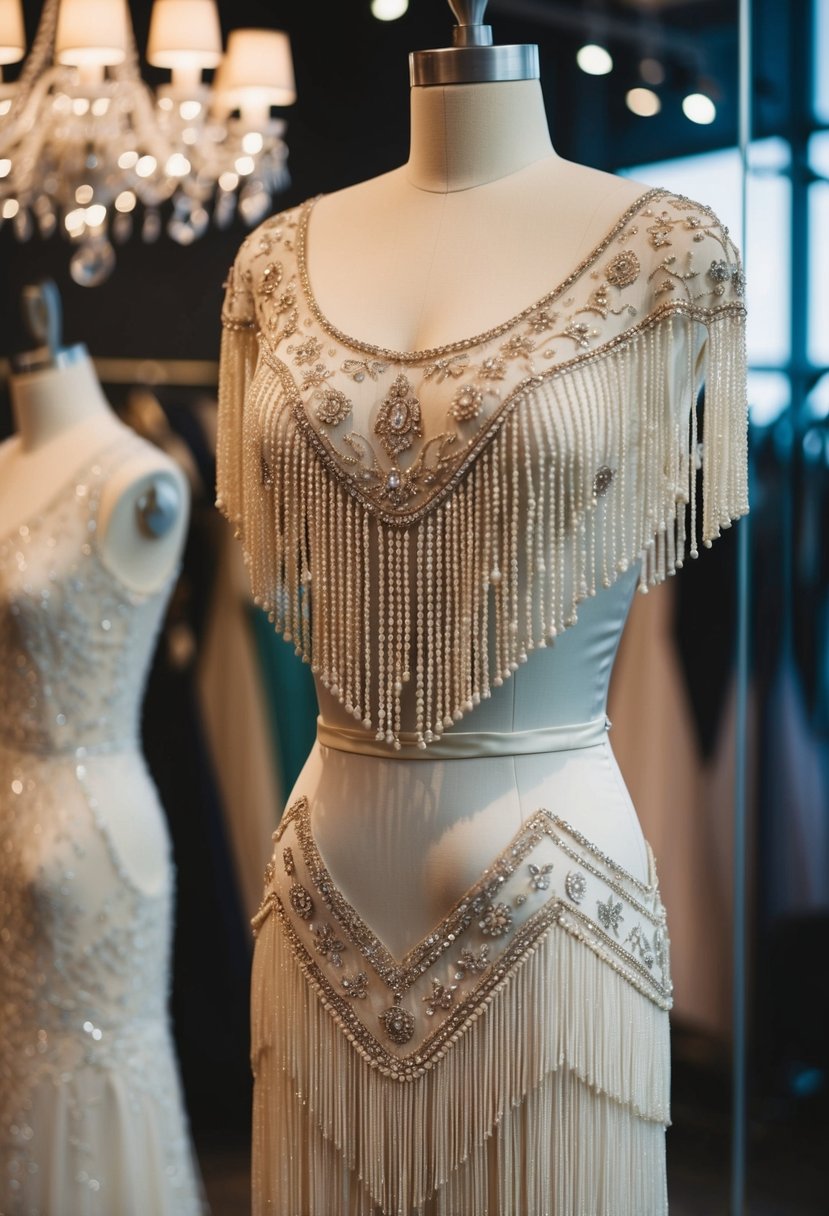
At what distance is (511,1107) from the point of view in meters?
1.16

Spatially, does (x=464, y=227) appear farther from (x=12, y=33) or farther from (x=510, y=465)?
(x=12, y=33)

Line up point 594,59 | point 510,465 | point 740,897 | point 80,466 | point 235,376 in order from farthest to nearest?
point 740,897 → point 594,59 → point 80,466 → point 235,376 → point 510,465

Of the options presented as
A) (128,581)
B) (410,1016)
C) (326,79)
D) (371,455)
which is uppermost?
(326,79)

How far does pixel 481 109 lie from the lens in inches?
48.6

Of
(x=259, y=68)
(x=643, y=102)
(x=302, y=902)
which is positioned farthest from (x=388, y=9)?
(x=302, y=902)

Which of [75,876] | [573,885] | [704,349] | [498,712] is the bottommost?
[75,876]

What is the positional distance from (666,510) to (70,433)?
28.5 inches

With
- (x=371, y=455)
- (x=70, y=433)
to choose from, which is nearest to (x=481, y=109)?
(x=371, y=455)

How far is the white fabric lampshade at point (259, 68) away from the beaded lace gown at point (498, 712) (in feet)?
2.01

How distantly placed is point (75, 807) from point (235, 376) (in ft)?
1.76

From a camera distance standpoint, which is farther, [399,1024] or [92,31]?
[92,31]

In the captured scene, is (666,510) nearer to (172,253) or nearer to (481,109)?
(481,109)

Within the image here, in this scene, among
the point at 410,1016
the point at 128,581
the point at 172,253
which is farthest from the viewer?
the point at 172,253

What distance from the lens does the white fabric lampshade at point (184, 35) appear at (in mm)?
1693
